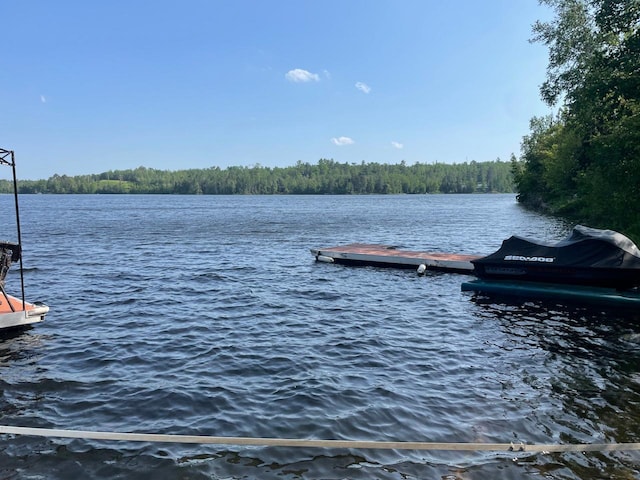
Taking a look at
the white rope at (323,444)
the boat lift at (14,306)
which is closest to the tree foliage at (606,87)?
the white rope at (323,444)

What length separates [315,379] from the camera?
401 inches

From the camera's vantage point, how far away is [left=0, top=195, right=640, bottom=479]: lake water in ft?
23.4

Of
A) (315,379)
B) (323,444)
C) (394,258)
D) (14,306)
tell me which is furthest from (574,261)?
(14,306)

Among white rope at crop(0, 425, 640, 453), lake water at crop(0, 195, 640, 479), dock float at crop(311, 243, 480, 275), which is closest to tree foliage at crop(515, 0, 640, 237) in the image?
dock float at crop(311, 243, 480, 275)

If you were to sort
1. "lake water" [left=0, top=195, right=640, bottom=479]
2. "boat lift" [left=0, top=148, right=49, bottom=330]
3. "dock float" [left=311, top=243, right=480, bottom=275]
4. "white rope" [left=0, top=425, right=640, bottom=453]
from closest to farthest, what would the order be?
"white rope" [left=0, top=425, right=640, bottom=453], "lake water" [left=0, top=195, right=640, bottom=479], "boat lift" [left=0, top=148, right=49, bottom=330], "dock float" [left=311, top=243, right=480, bottom=275]

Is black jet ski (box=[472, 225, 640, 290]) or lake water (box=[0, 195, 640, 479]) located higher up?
black jet ski (box=[472, 225, 640, 290])

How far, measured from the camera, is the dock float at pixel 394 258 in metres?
23.2

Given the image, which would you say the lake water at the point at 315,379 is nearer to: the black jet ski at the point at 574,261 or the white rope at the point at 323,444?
the white rope at the point at 323,444

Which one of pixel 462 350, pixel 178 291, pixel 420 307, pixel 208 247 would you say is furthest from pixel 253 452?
pixel 208 247

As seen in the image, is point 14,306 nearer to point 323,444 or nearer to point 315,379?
point 315,379

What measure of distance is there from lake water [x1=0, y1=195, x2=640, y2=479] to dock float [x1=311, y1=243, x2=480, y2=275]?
2714 millimetres

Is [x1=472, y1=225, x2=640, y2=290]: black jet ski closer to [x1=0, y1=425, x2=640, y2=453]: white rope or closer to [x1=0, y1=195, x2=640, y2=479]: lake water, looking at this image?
[x1=0, y1=195, x2=640, y2=479]: lake water

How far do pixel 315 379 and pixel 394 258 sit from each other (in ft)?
50.2

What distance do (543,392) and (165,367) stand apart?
795 cm
